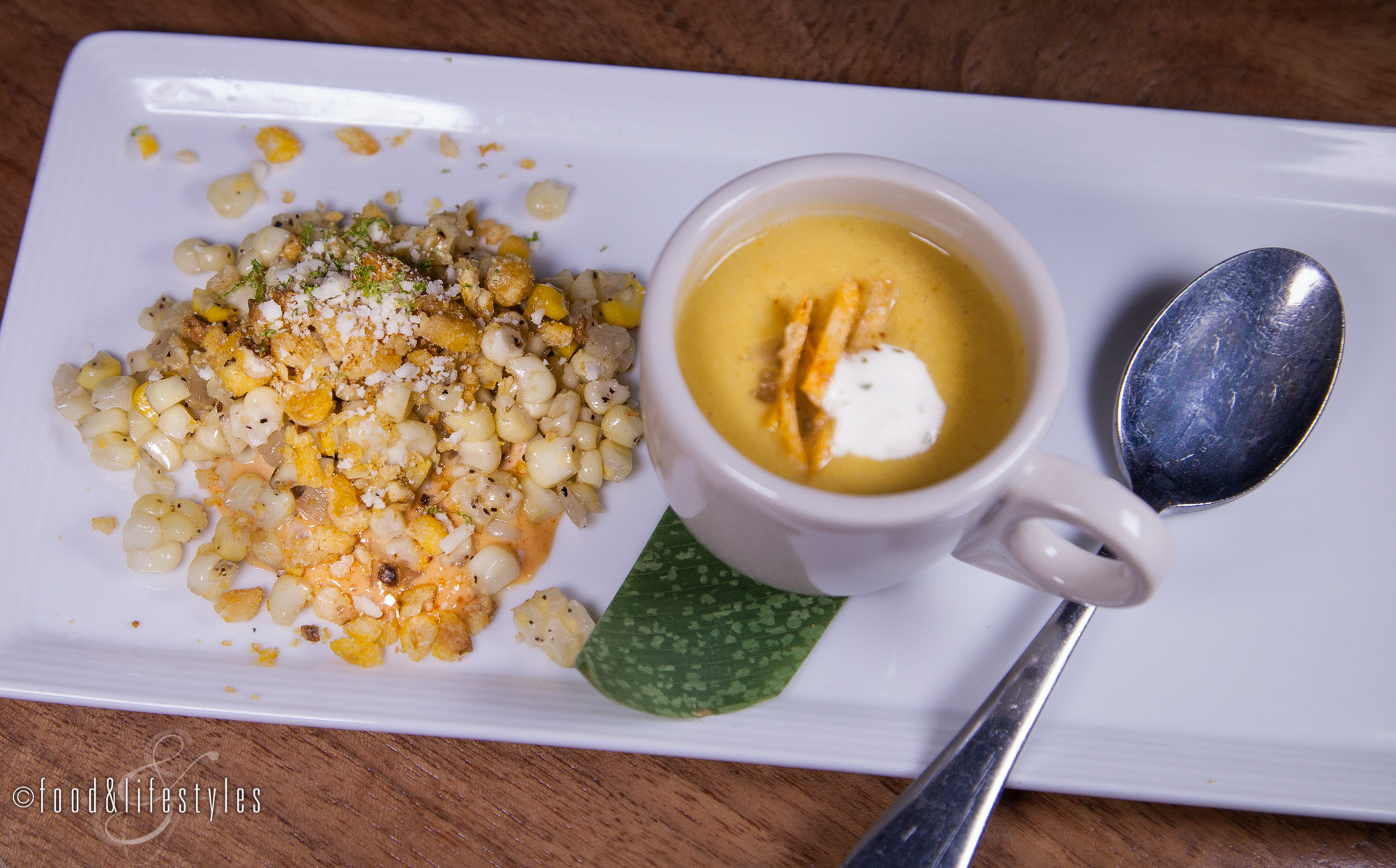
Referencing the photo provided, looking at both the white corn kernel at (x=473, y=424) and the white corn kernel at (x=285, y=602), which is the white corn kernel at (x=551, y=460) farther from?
the white corn kernel at (x=285, y=602)

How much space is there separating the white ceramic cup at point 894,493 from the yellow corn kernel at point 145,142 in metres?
0.88

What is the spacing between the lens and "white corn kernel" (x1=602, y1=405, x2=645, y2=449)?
1.12m

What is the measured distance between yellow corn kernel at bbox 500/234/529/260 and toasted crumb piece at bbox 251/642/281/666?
1.84 feet

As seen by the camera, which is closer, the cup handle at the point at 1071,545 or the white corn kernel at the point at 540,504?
the cup handle at the point at 1071,545

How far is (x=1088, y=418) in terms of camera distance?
1.16 metres

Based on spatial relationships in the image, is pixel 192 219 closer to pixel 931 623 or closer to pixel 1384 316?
pixel 931 623

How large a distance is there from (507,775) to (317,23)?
3.77ft

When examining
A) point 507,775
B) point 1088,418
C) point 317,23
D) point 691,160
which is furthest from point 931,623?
point 317,23

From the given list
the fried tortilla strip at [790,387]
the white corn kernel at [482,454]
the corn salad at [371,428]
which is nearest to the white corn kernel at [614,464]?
the corn salad at [371,428]

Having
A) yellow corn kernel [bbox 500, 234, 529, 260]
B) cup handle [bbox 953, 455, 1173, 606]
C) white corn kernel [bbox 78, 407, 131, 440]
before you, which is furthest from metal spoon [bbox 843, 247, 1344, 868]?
white corn kernel [bbox 78, 407, 131, 440]

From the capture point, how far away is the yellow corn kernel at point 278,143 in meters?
1.25

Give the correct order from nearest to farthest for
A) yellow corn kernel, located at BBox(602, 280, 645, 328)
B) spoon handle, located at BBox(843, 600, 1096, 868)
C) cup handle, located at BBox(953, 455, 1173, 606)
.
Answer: cup handle, located at BBox(953, 455, 1173, 606)
spoon handle, located at BBox(843, 600, 1096, 868)
yellow corn kernel, located at BBox(602, 280, 645, 328)

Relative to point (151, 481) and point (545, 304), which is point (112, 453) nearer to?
point (151, 481)

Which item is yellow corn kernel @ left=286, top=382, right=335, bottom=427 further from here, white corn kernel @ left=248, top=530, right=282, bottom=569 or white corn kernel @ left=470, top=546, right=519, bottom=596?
white corn kernel @ left=470, top=546, right=519, bottom=596
